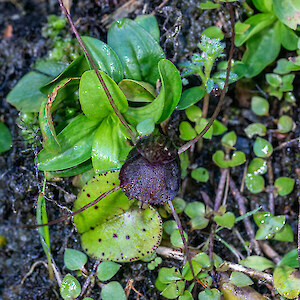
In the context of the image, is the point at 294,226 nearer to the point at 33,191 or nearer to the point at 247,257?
the point at 247,257

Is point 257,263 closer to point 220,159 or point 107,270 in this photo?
point 220,159

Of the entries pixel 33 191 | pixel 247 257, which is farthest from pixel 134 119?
pixel 247 257

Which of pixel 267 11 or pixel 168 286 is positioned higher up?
pixel 267 11

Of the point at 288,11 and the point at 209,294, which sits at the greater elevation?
the point at 288,11

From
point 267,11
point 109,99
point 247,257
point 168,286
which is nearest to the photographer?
point 109,99

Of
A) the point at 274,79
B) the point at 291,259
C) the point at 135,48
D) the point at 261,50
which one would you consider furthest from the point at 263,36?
the point at 291,259

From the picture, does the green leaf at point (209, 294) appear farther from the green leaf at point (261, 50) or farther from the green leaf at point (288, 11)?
the green leaf at point (288, 11)
